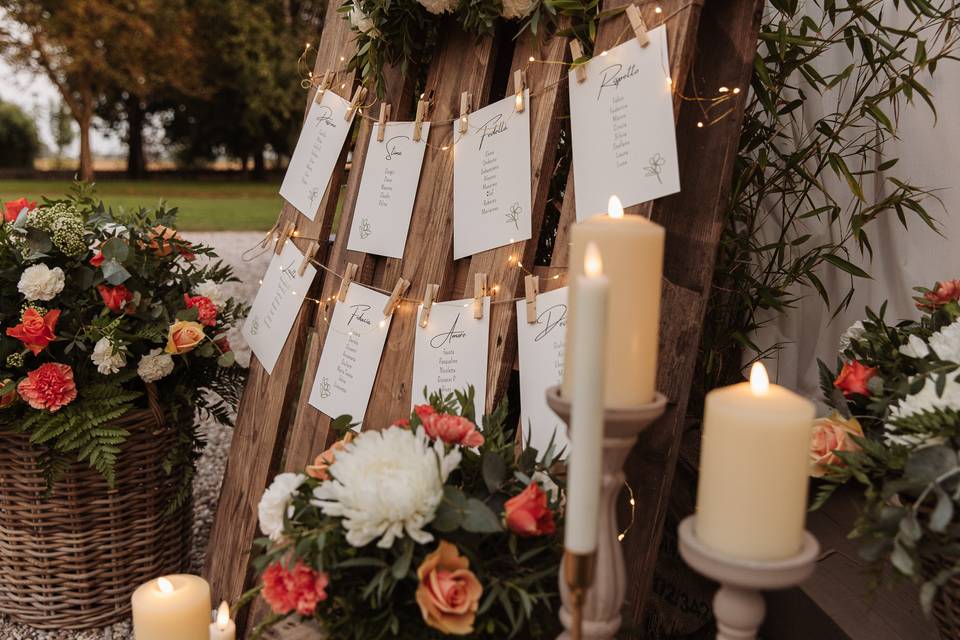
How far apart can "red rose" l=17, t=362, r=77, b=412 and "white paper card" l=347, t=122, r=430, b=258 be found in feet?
1.99

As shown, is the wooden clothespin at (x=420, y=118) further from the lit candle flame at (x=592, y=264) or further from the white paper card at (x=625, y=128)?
the lit candle flame at (x=592, y=264)

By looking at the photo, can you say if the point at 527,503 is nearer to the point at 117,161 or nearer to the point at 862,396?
the point at 862,396

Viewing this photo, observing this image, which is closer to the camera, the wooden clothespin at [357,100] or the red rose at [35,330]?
the red rose at [35,330]

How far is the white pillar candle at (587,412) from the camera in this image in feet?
1.88

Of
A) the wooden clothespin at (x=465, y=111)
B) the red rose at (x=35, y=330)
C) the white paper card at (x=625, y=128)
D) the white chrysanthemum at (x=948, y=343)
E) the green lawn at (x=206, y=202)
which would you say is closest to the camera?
the white chrysanthemum at (x=948, y=343)

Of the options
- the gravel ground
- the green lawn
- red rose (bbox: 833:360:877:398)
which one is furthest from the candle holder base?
the green lawn

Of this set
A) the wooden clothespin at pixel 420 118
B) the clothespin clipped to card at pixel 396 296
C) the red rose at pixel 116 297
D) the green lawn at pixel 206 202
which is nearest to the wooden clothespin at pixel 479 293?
the clothespin clipped to card at pixel 396 296

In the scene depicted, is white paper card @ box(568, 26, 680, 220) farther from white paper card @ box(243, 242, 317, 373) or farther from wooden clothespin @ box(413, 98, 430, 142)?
white paper card @ box(243, 242, 317, 373)

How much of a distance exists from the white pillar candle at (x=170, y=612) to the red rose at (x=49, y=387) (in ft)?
1.82

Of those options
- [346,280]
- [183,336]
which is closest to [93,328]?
[183,336]

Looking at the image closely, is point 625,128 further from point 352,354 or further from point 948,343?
point 352,354

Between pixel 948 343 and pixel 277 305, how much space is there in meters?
1.30

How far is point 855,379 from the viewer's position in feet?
3.22

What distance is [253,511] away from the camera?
1.72m
